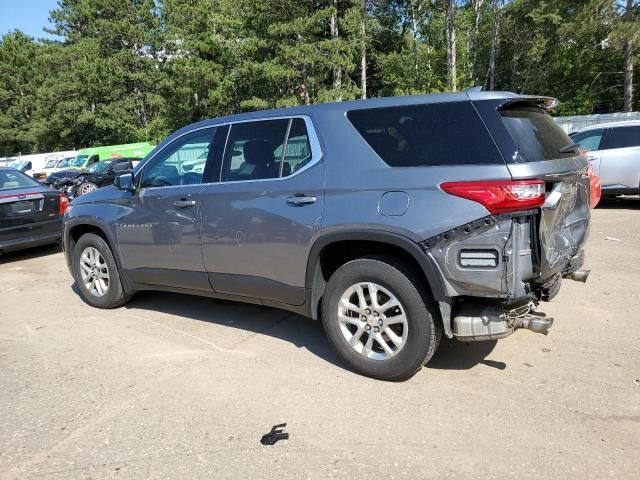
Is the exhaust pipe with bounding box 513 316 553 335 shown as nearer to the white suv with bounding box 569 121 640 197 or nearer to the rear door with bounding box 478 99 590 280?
the rear door with bounding box 478 99 590 280

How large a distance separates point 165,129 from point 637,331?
42538 millimetres

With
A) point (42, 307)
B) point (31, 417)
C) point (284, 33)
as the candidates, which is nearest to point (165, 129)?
point (284, 33)

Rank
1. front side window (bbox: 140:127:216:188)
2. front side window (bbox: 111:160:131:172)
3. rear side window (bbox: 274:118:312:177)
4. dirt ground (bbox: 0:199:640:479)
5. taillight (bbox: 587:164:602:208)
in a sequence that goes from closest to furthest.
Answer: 1. dirt ground (bbox: 0:199:640:479)
2. rear side window (bbox: 274:118:312:177)
3. taillight (bbox: 587:164:602:208)
4. front side window (bbox: 140:127:216:188)
5. front side window (bbox: 111:160:131:172)

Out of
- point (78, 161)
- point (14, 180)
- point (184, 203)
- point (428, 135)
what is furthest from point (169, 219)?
point (78, 161)

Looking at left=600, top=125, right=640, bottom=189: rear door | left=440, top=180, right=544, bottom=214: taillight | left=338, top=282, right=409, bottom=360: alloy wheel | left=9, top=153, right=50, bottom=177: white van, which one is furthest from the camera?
left=9, top=153, right=50, bottom=177: white van

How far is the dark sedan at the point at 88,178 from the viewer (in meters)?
19.1

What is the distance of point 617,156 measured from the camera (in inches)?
403

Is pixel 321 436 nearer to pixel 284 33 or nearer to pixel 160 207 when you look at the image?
pixel 160 207

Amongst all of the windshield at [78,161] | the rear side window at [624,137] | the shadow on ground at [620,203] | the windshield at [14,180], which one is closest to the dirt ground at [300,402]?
the windshield at [14,180]

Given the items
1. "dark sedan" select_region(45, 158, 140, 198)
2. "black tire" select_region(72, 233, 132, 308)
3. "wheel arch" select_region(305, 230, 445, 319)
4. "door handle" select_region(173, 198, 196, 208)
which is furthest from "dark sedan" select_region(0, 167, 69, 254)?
"dark sedan" select_region(45, 158, 140, 198)

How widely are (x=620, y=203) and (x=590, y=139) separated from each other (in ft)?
5.44

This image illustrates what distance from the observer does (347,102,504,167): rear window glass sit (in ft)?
10.5

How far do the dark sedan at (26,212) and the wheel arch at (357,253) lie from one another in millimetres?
5412

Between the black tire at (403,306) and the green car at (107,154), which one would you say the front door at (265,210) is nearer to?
the black tire at (403,306)
